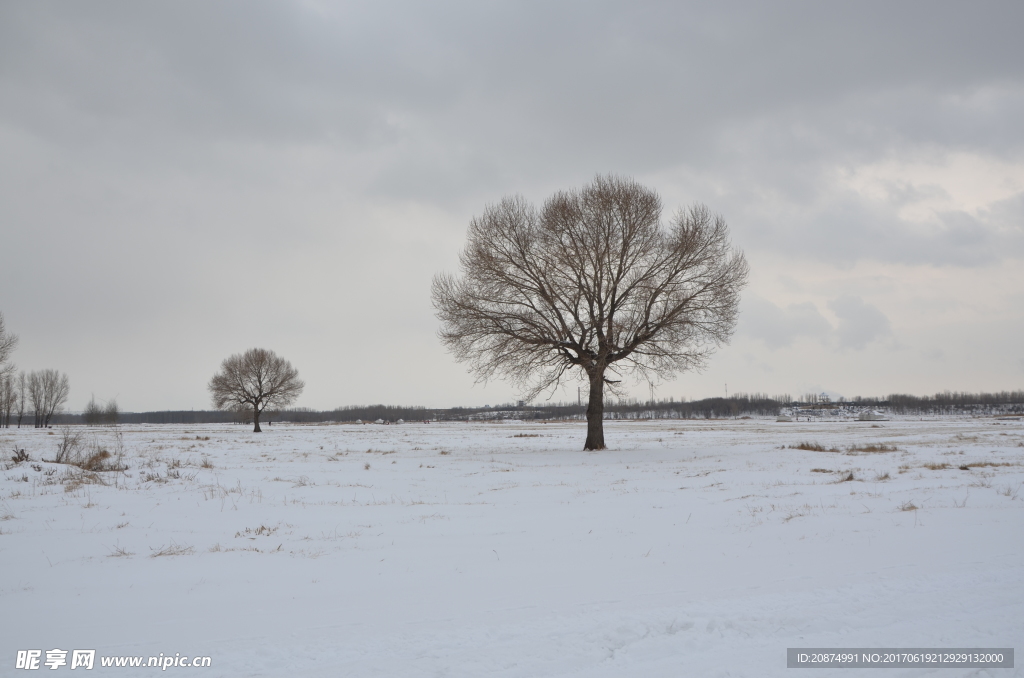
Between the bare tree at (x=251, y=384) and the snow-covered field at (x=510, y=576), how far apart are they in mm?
55093

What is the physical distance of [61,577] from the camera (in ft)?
18.9

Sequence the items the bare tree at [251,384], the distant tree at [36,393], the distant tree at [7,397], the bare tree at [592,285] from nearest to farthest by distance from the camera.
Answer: the bare tree at [592,285], the bare tree at [251,384], the distant tree at [7,397], the distant tree at [36,393]

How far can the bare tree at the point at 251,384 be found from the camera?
6203 centimetres

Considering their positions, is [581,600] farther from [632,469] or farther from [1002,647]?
[632,469]

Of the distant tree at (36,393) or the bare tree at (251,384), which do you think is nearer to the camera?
the bare tree at (251,384)

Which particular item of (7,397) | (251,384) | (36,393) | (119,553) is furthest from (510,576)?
(36,393)

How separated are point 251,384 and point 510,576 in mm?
64525

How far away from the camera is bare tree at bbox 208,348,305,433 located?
62031 mm

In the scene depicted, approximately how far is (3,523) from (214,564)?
15.6ft

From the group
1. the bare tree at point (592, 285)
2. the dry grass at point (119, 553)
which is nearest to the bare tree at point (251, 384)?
the bare tree at point (592, 285)

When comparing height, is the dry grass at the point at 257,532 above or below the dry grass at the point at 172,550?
below

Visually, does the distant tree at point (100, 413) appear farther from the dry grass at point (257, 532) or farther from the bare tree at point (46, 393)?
the dry grass at point (257, 532)

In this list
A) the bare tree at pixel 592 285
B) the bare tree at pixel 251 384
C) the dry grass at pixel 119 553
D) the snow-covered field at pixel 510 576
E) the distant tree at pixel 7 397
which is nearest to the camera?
the snow-covered field at pixel 510 576

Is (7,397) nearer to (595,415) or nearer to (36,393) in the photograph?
(36,393)
